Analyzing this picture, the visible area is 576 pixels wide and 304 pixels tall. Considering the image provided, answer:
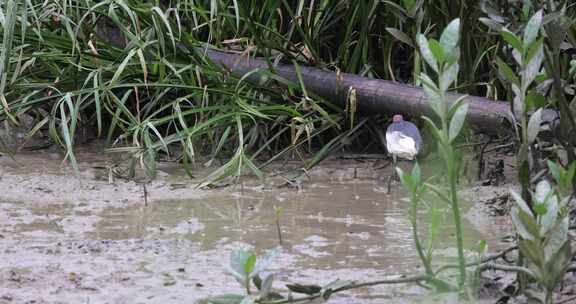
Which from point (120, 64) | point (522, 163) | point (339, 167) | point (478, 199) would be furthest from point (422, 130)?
point (522, 163)

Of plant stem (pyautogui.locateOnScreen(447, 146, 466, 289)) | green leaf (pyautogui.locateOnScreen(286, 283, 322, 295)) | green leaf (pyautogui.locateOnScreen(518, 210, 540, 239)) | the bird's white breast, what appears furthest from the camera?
the bird's white breast

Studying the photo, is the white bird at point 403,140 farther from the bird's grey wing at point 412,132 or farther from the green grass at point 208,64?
the green grass at point 208,64

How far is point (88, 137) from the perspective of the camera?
4129mm

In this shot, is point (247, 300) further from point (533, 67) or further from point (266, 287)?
point (533, 67)

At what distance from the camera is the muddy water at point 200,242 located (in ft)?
7.25

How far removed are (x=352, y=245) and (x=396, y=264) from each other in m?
0.22

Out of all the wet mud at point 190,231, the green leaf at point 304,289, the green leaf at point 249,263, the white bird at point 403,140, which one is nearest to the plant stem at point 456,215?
the wet mud at point 190,231

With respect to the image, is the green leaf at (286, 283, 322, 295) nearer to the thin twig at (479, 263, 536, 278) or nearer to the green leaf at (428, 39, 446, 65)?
the thin twig at (479, 263, 536, 278)

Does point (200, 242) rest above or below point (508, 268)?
below

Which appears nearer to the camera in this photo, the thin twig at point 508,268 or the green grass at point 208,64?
the thin twig at point 508,268

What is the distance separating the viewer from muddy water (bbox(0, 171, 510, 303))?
2.21m

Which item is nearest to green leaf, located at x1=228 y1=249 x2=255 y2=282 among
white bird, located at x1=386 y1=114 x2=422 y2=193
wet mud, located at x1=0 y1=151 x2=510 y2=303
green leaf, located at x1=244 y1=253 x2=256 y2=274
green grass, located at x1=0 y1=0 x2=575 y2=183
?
green leaf, located at x1=244 y1=253 x2=256 y2=274

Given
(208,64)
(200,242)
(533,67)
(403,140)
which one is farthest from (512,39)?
(208,64)

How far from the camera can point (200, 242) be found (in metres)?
2.66
